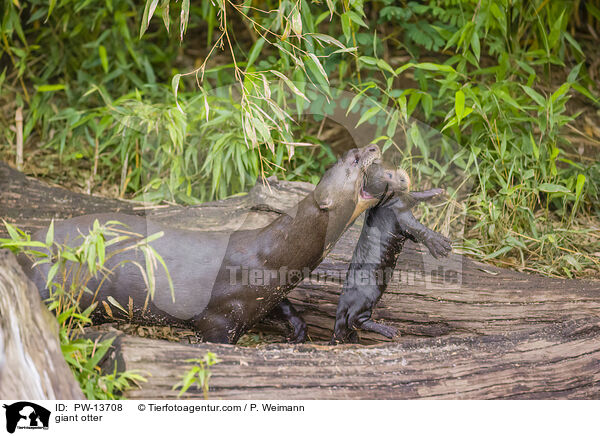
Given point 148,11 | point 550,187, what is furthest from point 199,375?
point 550,187

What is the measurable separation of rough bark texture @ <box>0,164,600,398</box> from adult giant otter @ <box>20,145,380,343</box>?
0.26 metres

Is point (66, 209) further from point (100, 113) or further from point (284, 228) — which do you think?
point (284, 228)

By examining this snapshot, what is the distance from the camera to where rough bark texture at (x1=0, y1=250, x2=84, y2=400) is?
69.5 inches

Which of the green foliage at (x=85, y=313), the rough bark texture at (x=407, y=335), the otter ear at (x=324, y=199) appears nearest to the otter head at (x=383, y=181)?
the otter ear at (x=324, y=199)

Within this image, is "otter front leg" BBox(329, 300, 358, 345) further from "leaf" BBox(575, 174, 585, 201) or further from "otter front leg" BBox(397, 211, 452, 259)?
"leaf" BBox(575, 174, 585, 201)

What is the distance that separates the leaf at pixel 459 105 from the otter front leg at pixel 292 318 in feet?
4.08

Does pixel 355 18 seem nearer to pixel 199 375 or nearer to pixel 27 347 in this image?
pixel 199 375

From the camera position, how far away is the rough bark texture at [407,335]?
2039 millimetres

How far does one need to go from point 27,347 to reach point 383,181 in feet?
4.28

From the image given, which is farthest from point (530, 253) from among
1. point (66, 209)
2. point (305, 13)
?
point (66, 209)

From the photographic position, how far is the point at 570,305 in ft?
8.82

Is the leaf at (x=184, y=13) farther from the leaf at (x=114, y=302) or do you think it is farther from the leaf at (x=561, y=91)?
the leaf at (x=561, y=91)
